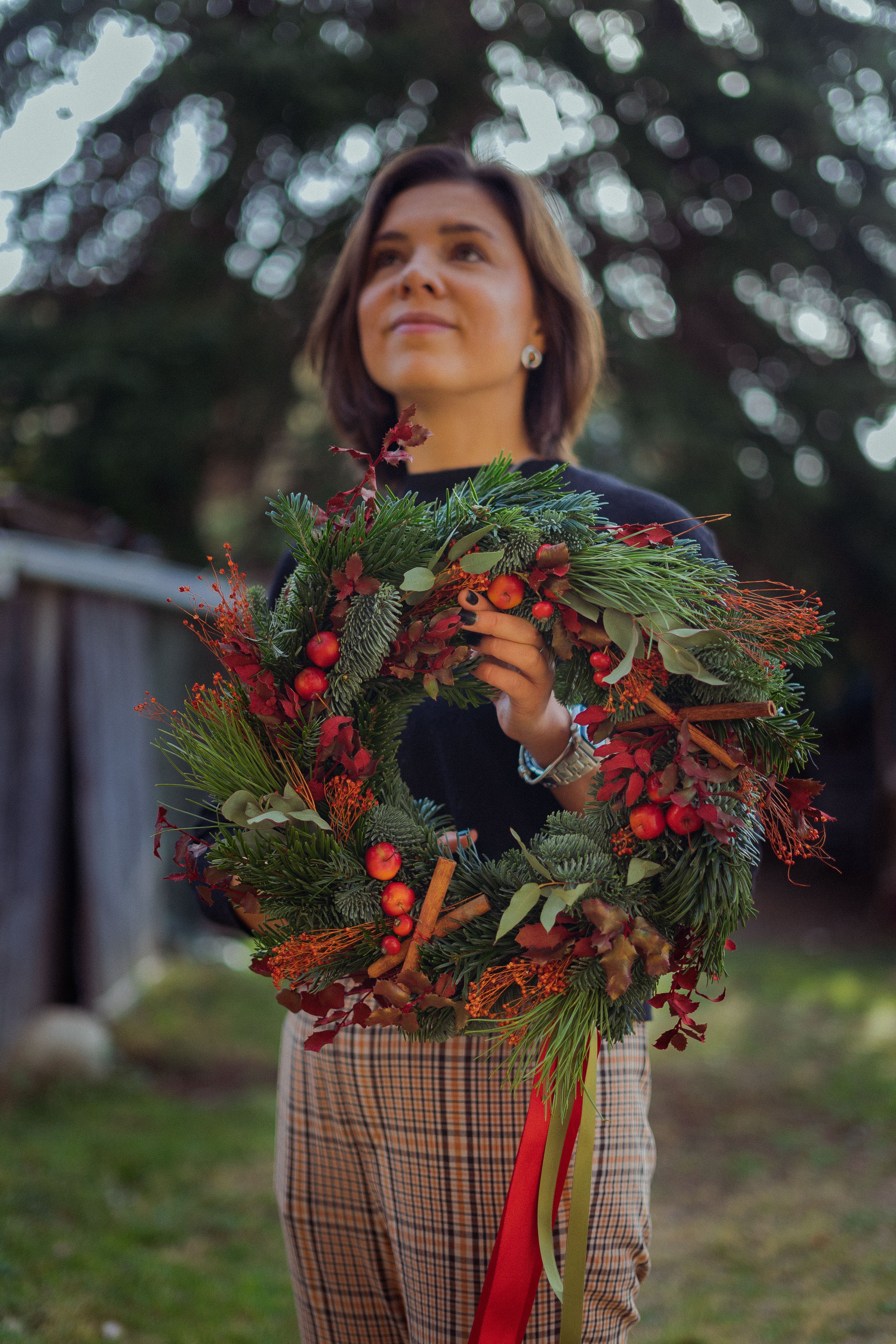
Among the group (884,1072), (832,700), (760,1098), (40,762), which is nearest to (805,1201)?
(760,1098)

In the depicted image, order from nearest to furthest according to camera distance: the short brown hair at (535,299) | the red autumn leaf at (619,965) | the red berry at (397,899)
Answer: the red autumn leaf at (619,965)
the red berry at (397,899)
the short brown hair at (535,299)

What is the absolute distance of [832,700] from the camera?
962 centimetres

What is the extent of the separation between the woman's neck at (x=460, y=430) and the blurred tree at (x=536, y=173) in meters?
5.08

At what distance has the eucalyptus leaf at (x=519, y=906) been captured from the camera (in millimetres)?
1133

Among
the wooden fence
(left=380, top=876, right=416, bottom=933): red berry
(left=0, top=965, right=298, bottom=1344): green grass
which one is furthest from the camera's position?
the wooden fence

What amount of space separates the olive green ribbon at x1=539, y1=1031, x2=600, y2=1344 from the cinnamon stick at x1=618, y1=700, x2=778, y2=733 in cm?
39

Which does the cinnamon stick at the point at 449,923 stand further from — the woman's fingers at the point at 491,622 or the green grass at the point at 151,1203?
the green grass at the point at 151,1203

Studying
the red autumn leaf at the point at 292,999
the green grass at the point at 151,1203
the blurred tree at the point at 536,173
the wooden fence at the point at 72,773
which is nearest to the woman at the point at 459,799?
the red autumn leaf at the point at 292,999

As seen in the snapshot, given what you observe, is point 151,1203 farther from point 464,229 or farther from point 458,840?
point 464,229

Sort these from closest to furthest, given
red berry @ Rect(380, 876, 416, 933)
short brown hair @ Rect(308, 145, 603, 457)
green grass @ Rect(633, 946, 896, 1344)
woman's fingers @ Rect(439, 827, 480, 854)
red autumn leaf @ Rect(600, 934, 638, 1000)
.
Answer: red autumn leaf @ Rect(600, 934, 638, 1000), red berry @ Rect(380, 876, 416, 933), woman's fingers @ Rect(439, 827, 480, 854), short brown hair @ Rect(308, 145, 603, 457), green grass @ Rect(633, 946, 896, 1344)

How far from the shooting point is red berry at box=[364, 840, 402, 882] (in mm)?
1201

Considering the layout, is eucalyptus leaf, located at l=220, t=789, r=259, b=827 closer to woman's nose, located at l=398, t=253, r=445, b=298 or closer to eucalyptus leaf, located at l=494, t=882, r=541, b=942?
eucalyptus leaf, located at l=494, t=882, r=541, b=942

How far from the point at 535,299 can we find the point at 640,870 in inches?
43.0

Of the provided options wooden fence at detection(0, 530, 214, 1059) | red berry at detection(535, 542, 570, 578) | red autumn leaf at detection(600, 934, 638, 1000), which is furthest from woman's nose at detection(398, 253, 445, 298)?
wooden fence at detection(0, 530, 214, 1059)
